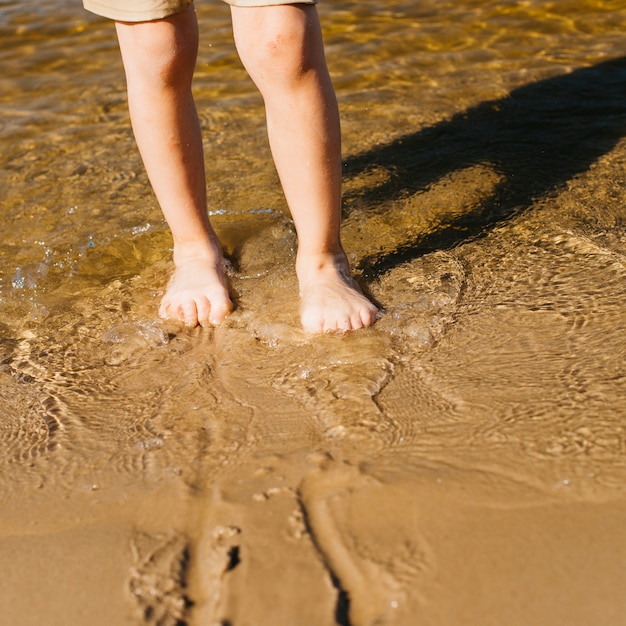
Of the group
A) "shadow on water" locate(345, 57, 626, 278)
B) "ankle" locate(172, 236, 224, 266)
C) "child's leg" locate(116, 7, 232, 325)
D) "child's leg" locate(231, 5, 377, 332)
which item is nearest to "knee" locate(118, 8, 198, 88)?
"child's leg" locate(116, 7, 232, 325)

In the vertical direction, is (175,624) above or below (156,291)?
above

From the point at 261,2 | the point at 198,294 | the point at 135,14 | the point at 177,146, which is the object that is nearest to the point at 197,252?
the point at 198,294

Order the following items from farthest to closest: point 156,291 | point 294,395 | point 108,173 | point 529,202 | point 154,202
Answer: point 108,173, point 154,202, point 529,202, point 156,291, point 294,395

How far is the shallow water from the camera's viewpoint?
146cm

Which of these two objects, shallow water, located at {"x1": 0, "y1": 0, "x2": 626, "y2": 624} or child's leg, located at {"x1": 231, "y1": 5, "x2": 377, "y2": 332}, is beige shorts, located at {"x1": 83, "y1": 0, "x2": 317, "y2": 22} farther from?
shallow water, located at {"x1": 0, "y1": 0, "x2": 626, "y2": 624}

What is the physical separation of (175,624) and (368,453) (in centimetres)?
48

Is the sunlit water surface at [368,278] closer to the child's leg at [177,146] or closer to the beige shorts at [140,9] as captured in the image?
the child's leg at [177,146]

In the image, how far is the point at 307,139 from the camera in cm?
196

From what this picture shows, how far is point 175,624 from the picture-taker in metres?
1.13

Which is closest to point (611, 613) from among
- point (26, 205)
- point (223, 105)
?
point (26, 205)

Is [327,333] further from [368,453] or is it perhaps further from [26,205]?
[26,205]

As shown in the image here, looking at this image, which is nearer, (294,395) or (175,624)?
(175,624)

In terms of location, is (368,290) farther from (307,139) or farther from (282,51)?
(282,51)

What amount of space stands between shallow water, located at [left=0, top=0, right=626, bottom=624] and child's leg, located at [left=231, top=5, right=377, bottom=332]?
0.09 meters
